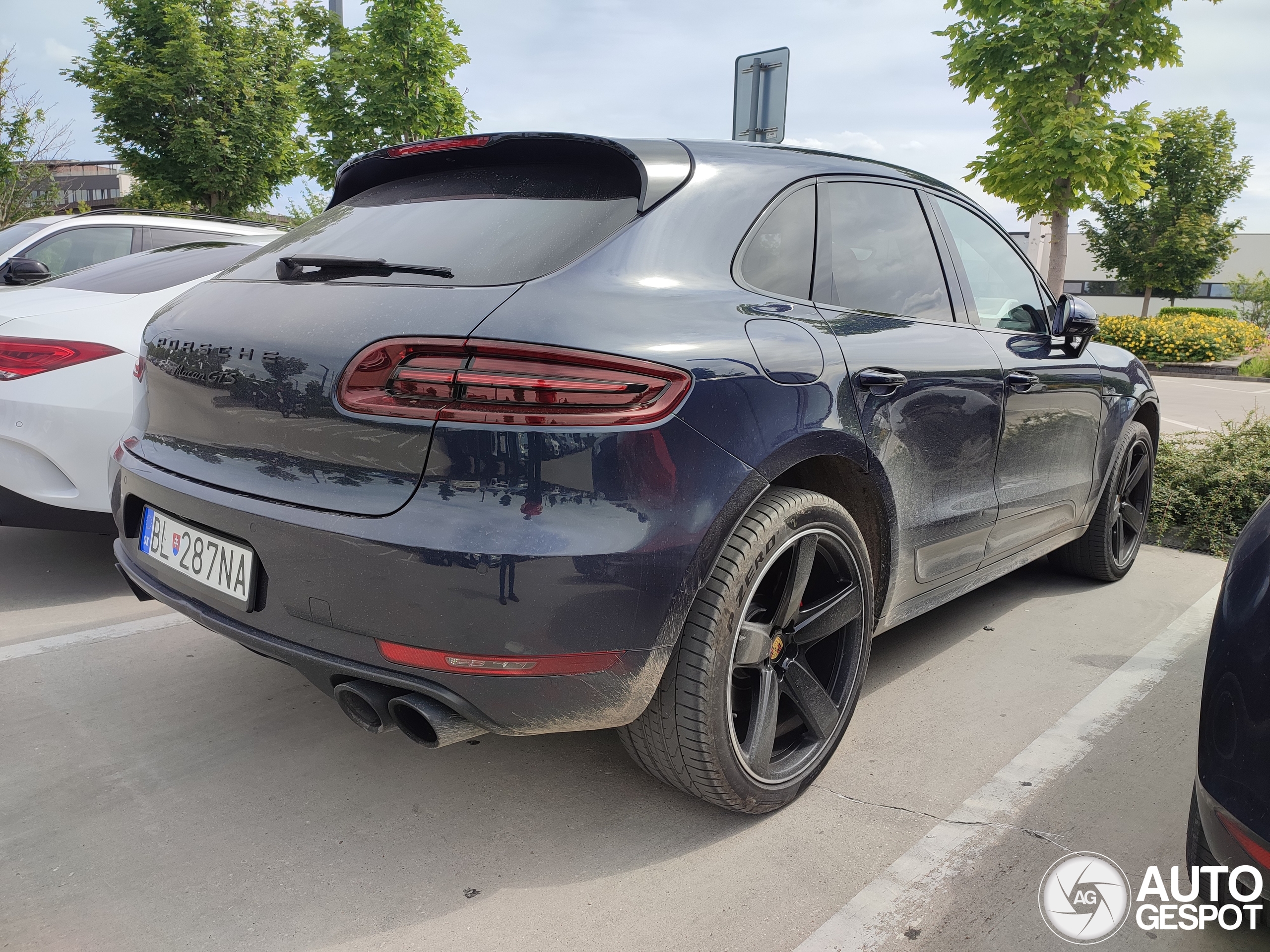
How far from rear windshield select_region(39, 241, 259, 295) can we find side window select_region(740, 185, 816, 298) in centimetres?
274

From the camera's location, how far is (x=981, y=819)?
8.00 feet

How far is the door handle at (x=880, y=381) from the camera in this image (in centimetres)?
250

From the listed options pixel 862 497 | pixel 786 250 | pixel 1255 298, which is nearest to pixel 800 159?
pixel 786 250

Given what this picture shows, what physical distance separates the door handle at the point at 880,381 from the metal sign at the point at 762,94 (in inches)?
165

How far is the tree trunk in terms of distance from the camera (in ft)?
34.9

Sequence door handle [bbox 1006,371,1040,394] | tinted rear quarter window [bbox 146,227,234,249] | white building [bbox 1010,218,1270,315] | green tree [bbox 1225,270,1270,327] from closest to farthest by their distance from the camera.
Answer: door handle [bbox 1006,371,1040,394]
tinted rear quarter window [bbox 146,227,234,249]
green tree [bbox 1225,270,1270,327]
white building [bbox 1010,218,1270,315]

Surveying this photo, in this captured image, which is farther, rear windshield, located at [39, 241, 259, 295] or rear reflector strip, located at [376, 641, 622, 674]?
rear windshield, located at [39, 241, 259, 295]

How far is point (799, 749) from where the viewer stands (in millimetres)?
2533

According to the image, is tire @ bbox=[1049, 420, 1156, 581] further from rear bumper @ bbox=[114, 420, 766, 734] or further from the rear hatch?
the rear hatch

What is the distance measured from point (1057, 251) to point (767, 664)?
1006cm

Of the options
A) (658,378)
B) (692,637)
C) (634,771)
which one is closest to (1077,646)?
(634,771)

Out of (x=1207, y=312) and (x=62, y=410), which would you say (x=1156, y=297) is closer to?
(x=1207, y=312)

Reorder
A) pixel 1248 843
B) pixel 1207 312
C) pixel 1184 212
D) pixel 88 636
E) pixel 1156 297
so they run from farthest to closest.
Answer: pixel 1156 297 < pixel 1207 312 < pixel 1184 212 < pixel 88 636 < pixel 1248 843

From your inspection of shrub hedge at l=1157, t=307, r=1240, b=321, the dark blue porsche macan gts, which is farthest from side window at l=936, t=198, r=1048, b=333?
shrub hedge at l=1157, t=307, r=1240, b=321
